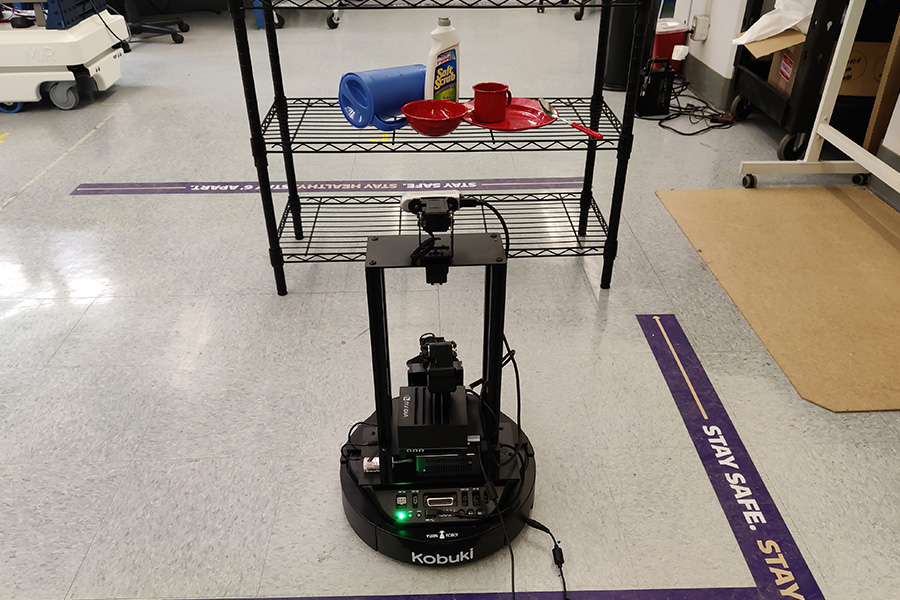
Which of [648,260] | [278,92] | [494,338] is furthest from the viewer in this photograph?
[648,260]

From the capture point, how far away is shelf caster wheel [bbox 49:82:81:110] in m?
3.91

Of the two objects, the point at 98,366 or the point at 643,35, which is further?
the point at 98,366

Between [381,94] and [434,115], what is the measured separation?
0.55ft

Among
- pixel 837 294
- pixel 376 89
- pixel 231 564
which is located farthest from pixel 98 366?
pixel 837 294

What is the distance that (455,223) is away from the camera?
2725 millimetres

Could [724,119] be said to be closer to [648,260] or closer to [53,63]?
[648,260]

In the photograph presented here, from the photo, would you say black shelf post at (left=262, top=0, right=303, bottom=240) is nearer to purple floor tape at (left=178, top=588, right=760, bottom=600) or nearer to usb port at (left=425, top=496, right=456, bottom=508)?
usb port at (left=425, top=496, right=456, bottom=508)

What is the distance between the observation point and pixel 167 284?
2.40 m

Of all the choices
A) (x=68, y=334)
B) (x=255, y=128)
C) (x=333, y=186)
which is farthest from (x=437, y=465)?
(x=333, y=186)

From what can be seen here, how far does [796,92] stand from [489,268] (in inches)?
101

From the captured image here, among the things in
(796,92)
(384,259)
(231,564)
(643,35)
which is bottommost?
(231,564)

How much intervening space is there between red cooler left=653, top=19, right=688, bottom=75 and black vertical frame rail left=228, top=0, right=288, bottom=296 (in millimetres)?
3049

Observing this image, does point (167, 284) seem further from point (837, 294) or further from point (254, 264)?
point (837, 294)

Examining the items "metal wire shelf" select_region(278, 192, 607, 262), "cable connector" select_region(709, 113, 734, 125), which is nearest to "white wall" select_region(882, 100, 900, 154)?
"cable connector" select_region(709, 113, 734, 125)
